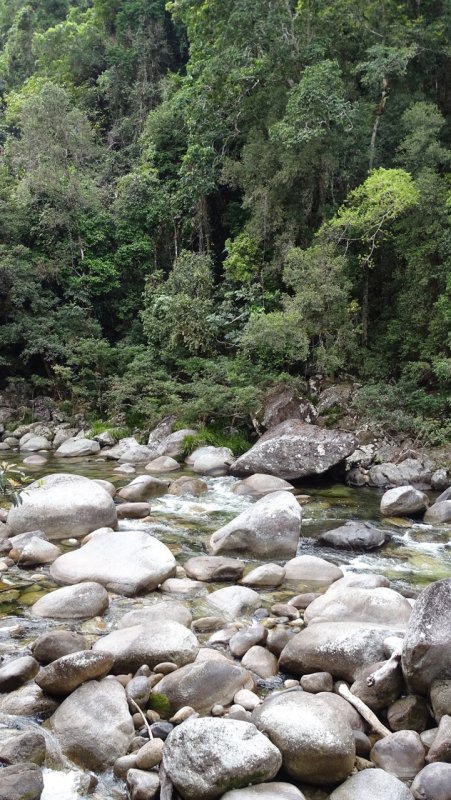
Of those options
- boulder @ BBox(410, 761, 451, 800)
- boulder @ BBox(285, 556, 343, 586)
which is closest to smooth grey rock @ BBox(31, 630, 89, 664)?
boulder @ BBox(410, 761, 451, 800)

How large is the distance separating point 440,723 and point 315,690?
0.97 metres

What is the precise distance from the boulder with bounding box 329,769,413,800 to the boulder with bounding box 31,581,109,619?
3038 mm

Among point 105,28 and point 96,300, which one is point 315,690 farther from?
point 105,28

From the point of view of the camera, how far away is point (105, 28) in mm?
30500

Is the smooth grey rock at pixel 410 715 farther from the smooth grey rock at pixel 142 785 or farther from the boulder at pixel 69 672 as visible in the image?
the boulder at pixel 69 672

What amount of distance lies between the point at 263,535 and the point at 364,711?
3592mm

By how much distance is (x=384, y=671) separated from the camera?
448 centimetres

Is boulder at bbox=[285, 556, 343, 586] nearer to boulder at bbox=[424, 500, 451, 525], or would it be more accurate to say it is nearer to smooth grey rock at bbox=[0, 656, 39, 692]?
smooth grey rock at bbox=[0, 656, 39, 692]

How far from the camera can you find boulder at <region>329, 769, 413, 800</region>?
353 cm

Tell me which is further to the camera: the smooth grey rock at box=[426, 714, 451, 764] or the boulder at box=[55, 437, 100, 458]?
the boulder at box=[55, 437, 100, 458]

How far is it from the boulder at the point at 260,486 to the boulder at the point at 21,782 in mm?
7845

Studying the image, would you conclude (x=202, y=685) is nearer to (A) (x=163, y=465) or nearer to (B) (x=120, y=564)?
(B) (x=120, y=564)

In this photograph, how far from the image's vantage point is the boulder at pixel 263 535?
780 centimetres

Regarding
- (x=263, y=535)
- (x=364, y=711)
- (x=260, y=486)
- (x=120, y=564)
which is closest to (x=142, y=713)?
(x=364, y=711)
